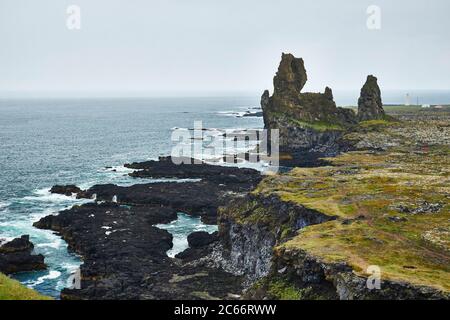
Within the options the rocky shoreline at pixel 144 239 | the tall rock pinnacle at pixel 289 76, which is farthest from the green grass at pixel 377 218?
the tall rock pinnacle at pixel 289 76

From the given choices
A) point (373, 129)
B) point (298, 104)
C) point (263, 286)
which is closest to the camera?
point (263, 286)

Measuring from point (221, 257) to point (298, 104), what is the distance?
386 ft

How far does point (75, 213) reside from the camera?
82.2 meters

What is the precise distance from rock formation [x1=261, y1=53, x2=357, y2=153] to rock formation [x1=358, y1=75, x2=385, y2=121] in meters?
4.97

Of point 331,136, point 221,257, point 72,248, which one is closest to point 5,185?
point 72,248

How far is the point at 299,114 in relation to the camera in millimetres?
170250

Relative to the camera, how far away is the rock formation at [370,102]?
177250 mm

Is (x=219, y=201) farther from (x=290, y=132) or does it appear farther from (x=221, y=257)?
(x=290, y=132)

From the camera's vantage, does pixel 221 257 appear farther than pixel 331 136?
No

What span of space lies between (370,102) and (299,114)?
27.7 metres

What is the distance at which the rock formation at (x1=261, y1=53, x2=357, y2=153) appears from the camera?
162m

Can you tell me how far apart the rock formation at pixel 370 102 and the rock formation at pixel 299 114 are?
497 cm
